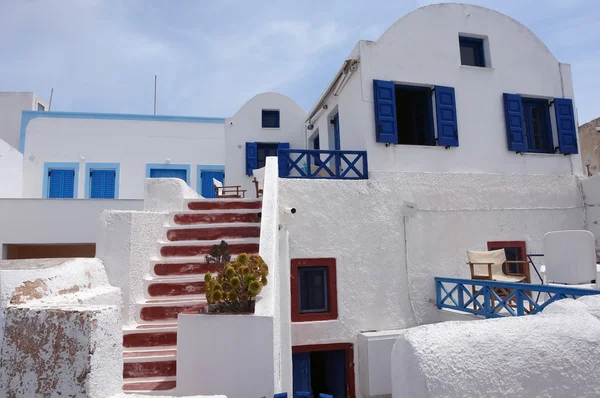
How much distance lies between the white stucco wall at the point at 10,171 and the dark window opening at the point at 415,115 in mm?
11160

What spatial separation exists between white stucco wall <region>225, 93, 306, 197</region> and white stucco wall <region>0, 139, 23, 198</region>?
6.45 meters

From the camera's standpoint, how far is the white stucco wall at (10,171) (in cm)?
1212

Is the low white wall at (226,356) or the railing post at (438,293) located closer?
the low white wall at (226,356)

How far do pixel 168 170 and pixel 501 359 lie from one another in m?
14.4

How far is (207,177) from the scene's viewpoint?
1564cm

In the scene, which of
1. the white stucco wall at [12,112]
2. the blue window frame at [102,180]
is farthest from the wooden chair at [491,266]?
the white stucco wall at [12,112]

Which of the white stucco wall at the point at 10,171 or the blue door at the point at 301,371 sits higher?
the white stucco wall at the point at 10,171

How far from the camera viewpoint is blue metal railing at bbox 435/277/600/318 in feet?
19.1

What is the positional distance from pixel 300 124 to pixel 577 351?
1320cm

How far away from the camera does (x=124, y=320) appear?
16.9 ft

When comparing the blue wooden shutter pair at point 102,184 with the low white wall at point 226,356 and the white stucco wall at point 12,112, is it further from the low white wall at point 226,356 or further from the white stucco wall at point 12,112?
the low white wall at point 226,356

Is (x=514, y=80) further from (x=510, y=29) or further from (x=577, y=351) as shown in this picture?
(x=577, y=351)

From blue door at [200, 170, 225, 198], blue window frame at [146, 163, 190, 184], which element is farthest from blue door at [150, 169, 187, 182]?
blue door at [200, 170, 225, 198]

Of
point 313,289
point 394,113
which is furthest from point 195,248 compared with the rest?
point 394,113
